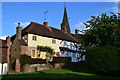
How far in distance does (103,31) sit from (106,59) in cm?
671

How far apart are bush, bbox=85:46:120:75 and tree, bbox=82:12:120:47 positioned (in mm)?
3056

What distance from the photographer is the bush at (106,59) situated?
21938 mm

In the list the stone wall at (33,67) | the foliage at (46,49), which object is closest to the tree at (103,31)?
the stone wall at (33,67)

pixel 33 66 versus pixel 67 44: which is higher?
pixel 67 44

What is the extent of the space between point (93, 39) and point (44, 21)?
22128 millimetres

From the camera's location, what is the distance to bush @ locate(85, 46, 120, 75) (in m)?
21.9

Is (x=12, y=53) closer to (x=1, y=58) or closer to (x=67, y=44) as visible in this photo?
(x=1, y=58)

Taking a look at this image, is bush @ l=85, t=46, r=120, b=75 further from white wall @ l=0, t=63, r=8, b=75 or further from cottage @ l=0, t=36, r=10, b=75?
cottage @ l=0, t=36, r=10, b=75

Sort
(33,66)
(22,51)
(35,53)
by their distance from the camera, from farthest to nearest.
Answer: (35,53) → (22,51) → (33,66)

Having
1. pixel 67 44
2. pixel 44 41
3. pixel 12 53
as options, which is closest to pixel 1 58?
pixel 12 53

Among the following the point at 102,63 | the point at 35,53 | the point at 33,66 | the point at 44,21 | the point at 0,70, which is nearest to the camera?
the point at 102,63

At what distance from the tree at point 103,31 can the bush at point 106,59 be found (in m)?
3.06

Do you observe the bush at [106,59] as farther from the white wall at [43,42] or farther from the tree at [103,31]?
the white wall at [43,42]

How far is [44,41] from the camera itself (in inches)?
1722
